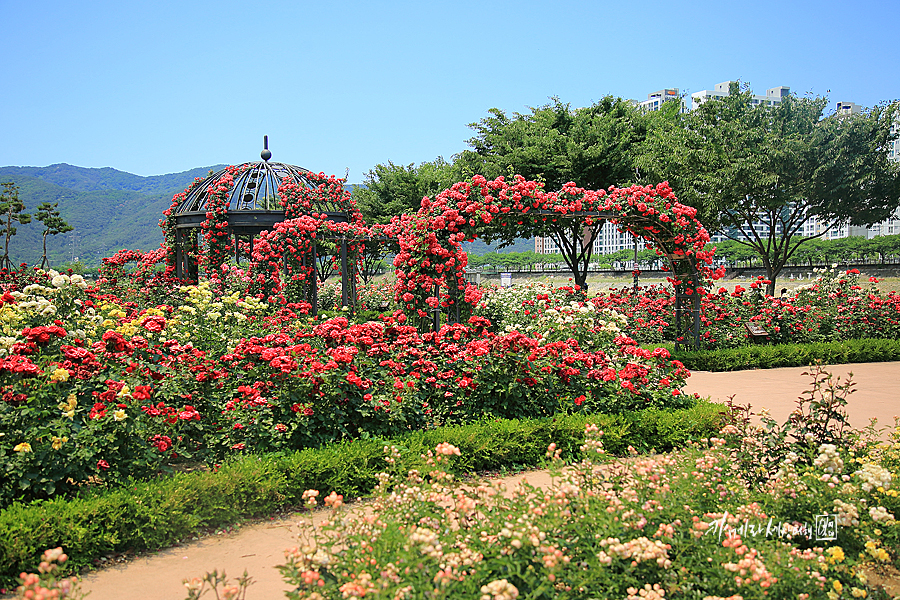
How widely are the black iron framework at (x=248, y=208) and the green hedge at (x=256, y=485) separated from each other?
847cm

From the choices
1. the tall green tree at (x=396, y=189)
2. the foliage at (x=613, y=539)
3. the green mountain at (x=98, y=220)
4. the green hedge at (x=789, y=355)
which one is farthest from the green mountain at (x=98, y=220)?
the foliage at (x=613, y=539)

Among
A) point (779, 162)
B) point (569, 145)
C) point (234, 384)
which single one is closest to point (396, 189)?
point (569, 145)

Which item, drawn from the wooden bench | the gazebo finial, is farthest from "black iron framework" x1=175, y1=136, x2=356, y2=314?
the wooden bench

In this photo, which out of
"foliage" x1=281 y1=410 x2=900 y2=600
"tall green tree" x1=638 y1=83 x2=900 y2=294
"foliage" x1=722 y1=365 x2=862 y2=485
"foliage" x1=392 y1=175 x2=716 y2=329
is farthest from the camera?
"tall green tree" x1=638 y1=83 x2=900 y2=294

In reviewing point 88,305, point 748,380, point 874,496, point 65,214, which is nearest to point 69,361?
point 88,305

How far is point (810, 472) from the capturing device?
11.5 feet

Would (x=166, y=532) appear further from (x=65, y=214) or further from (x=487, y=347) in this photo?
(x=65, y=214)

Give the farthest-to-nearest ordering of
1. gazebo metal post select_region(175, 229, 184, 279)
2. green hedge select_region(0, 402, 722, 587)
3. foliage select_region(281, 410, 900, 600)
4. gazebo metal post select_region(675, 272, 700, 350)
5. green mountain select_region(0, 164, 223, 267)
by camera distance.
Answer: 1. green mountain select_region(0, 164, 223, 267)
2. gazebo metal post select_region(175, 229, 184, 279)
3. gazebo metal post select_region(675, 272, 700, 350)
4. green hedge select_region(0, 402, 722, 587)
5. foliage select_region(281, 410, 900, 600)

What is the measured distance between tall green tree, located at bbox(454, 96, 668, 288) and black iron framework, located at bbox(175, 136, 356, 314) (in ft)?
15.2

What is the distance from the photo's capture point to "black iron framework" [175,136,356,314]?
44.1 feet

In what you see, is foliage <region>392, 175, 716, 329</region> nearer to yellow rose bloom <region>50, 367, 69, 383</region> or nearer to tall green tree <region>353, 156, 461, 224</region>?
yellow rose bloom <region>50, 367, 69, 383</region>

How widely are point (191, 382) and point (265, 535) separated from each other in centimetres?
138

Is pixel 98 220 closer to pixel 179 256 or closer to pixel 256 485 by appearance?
pixel 179 256

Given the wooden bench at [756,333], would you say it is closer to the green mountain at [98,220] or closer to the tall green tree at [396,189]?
the tall green tree at [396,189]
